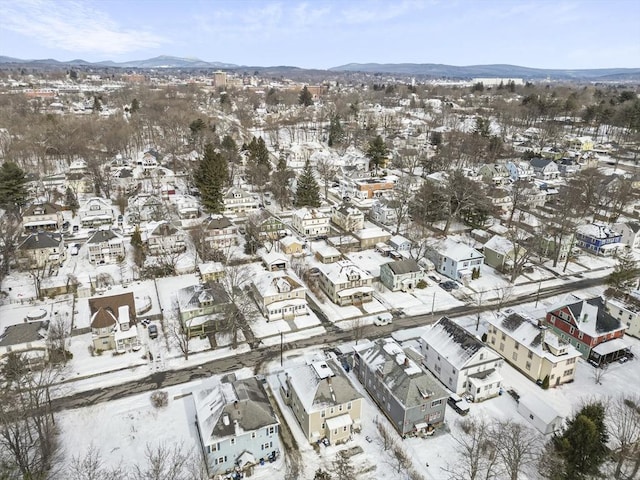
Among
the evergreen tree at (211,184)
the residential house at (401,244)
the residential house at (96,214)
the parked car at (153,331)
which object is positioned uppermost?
the evergreen tree at (211,184)

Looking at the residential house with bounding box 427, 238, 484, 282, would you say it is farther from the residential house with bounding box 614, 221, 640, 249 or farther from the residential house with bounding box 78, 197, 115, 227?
the residential house with bounding box 78, 197, 115, 227

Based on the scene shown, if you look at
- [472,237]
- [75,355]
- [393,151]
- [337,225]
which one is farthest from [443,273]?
[393,151]

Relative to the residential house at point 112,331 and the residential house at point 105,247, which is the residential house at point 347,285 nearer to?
the residential house at point 112,331

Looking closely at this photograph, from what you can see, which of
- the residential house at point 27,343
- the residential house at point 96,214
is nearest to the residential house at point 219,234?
the residential house at point 96,214

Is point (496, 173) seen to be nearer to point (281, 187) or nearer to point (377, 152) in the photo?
point (377, 152)

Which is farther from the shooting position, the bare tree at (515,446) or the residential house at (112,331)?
the residential house at (112,331)
